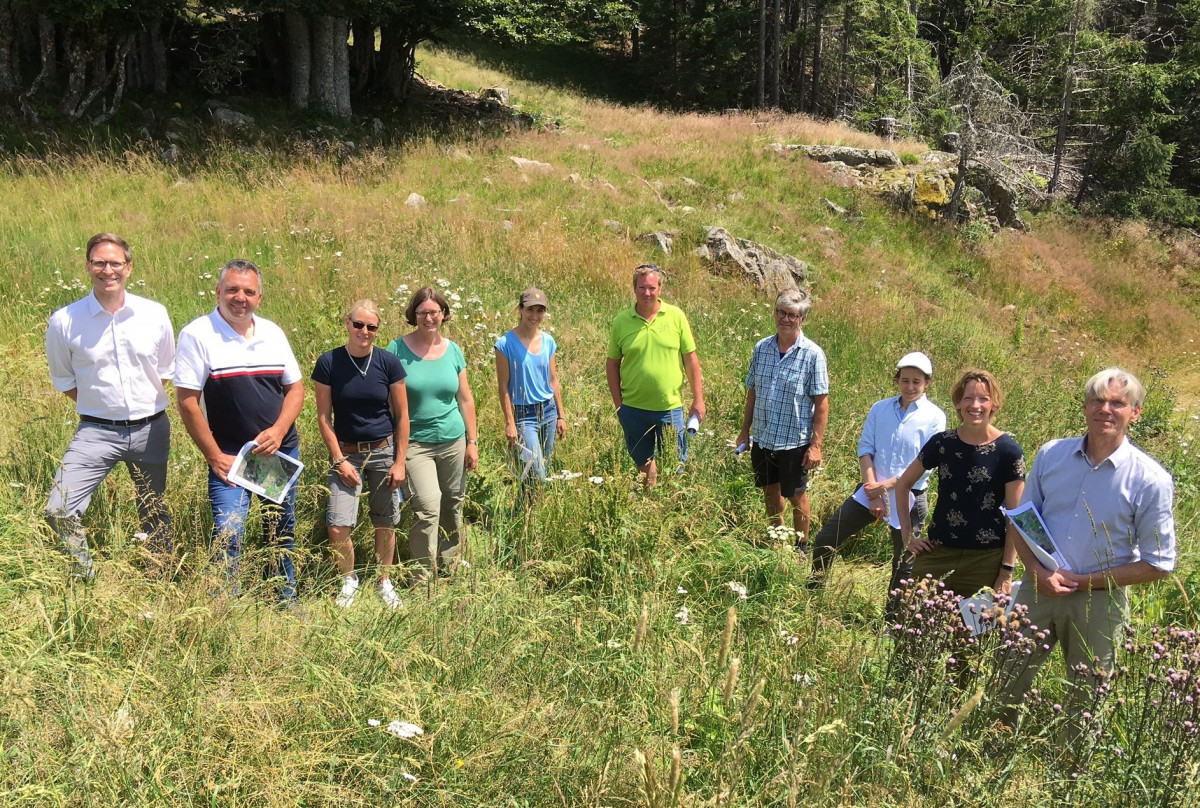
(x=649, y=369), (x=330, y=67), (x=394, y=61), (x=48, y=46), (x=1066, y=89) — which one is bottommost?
(x=649, y=369)

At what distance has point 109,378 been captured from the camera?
3826mm

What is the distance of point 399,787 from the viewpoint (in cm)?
236

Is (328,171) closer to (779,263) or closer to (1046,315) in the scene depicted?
(779,263)

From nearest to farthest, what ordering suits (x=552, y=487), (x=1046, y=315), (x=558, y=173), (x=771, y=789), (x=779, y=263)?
1. (x=771, y=789)
2. (x=552, y=487)
3. (x=779, y=263)
4. (x=558, y=173)
5. (x=1046, y=315)

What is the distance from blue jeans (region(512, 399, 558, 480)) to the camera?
5059 millimetres

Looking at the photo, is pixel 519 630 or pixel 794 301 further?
pixel 794 301

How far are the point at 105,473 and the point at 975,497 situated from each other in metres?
4.20

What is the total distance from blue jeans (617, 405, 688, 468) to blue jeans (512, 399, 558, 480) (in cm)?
54

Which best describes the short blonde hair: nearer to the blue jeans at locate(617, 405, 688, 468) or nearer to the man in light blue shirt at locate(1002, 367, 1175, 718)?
the man in light blue shirt at locate(1002, 367, 1175, 718)

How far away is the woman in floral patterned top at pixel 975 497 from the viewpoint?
3.79m

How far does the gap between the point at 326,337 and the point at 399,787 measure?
199 inches

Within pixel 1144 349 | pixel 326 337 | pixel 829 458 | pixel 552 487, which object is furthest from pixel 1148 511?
pixel 1144 349

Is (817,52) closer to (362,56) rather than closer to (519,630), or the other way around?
(362,56)

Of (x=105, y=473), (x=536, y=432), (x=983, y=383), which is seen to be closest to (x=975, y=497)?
(x=983, y=383)
